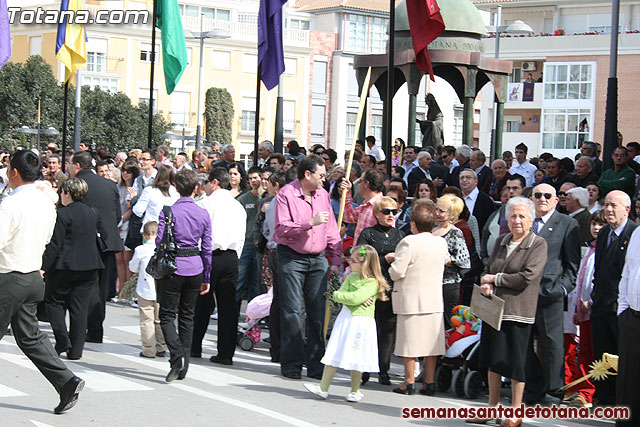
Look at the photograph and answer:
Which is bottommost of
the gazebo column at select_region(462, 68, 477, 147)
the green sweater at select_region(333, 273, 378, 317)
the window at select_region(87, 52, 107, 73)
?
the green sweater at select_region(333, 273, 378, 317)

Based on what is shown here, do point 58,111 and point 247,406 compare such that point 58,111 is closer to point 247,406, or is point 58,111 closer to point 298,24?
point 298,24

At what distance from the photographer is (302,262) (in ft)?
34.9

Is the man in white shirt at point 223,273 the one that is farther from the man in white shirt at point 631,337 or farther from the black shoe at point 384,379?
the man in white shirt at point 631,337

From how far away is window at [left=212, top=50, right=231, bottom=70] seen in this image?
76.1 meters

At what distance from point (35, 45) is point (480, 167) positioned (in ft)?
202

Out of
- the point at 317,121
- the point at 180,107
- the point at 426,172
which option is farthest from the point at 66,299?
the point at 317,121

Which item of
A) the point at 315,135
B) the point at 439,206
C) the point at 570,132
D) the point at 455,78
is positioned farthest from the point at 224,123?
the point at 439,206

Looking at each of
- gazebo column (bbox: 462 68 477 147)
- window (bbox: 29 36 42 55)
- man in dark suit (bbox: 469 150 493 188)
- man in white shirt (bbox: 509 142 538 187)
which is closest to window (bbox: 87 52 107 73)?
window (bbox: 29 36 42 55)

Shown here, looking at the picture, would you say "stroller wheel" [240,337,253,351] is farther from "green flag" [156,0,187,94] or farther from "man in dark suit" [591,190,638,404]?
"green flag" [156,0,187,94]

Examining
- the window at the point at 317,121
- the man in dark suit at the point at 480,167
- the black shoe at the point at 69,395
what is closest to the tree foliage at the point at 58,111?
the window at the point at 317,121

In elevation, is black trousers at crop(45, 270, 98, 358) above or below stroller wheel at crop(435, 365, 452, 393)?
above

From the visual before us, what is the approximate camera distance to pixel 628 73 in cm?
6222

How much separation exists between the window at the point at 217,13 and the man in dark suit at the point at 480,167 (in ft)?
211

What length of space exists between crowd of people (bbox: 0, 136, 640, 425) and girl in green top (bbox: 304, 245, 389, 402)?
1 cm
